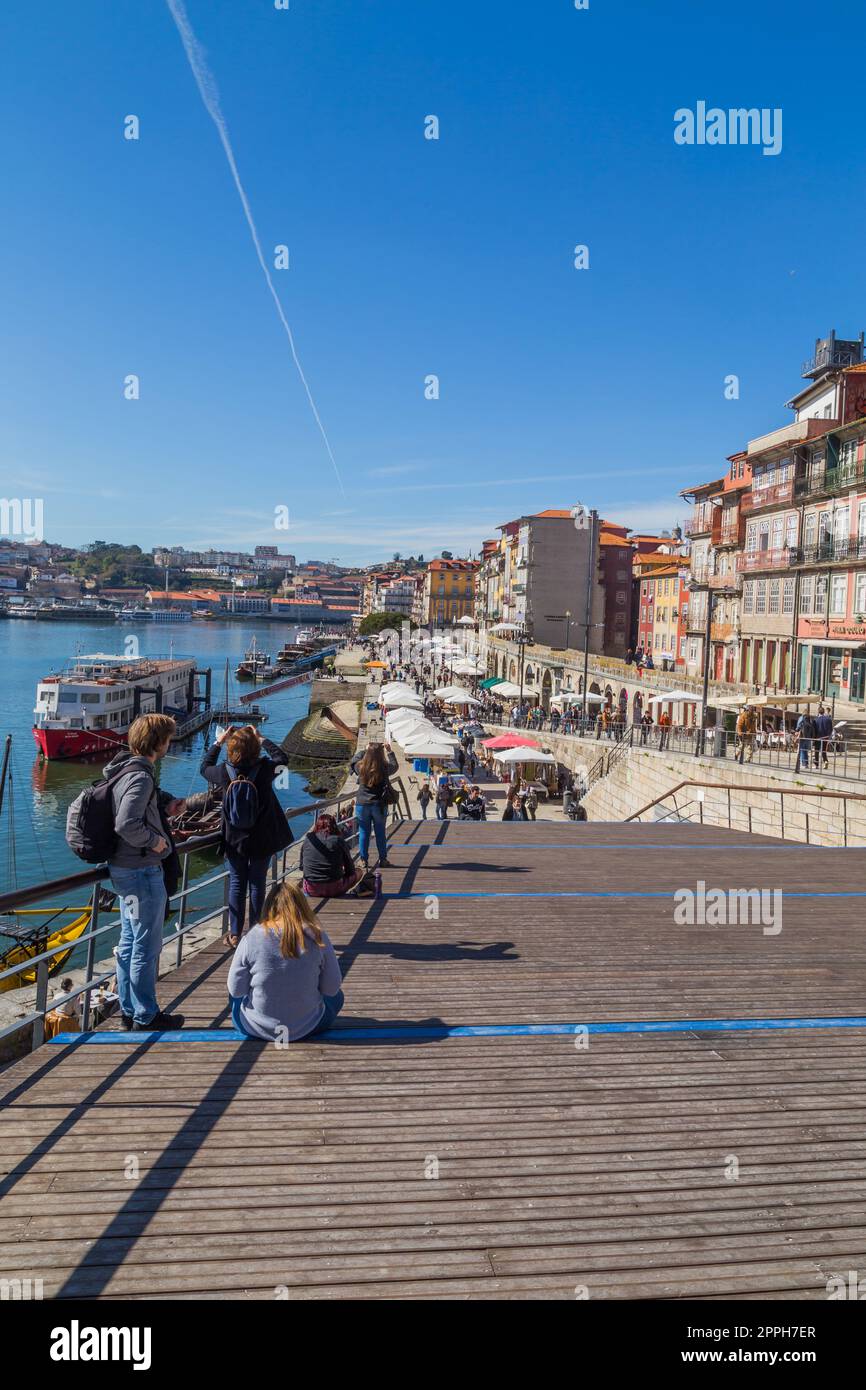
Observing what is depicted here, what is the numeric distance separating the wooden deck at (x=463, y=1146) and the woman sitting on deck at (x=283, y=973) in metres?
0.15

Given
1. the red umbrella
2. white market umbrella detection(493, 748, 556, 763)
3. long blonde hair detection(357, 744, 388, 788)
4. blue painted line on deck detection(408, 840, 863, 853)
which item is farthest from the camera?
the red umbrella

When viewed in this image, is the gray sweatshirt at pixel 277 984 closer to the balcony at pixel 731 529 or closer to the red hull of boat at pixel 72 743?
the balcony at pixel 731 529

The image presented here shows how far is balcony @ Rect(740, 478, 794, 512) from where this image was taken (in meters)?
35.0

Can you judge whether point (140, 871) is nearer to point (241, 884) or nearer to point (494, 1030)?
point (241, 884)

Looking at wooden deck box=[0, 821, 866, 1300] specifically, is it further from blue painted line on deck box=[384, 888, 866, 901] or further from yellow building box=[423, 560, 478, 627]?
yellow building box=[423, 560, 478, 627]

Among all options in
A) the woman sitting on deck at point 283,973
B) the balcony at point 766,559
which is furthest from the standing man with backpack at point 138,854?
the balcony at point 766,559

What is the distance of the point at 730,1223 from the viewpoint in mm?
3475

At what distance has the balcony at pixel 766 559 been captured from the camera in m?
34.6

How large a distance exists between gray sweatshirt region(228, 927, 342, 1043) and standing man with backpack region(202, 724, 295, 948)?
1.79 meters

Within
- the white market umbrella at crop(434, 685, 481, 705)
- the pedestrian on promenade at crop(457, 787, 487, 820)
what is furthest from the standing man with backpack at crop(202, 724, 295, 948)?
the white market umbrella at crop(434, 685, 481, 705)

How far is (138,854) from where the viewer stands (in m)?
5.24

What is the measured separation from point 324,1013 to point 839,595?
99.8ft

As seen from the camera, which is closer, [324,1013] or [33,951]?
[324,1013]

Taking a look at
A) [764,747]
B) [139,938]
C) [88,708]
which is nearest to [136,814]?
[139,938]
